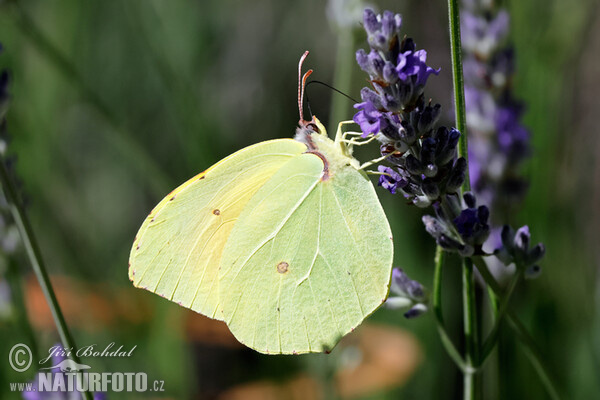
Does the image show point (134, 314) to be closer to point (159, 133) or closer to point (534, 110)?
point (159, 133)

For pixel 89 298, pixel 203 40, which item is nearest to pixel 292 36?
pixel 203 40

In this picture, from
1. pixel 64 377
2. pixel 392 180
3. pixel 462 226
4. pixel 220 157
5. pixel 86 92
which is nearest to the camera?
pixel 462 226

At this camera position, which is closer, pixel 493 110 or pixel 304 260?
pixel 304 260

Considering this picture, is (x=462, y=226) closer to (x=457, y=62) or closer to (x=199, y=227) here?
(x=457, y=62)

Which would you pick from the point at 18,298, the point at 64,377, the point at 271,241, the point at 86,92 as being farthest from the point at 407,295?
the point at 86,92

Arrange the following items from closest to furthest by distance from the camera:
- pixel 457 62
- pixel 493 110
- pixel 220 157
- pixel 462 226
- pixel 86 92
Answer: pixel 457 62, pixel 462 226, pixel 493 110, pixel 86 92, pixel 220 157

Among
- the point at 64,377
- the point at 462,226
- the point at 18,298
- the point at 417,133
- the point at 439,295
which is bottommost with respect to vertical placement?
the point at 64,377
